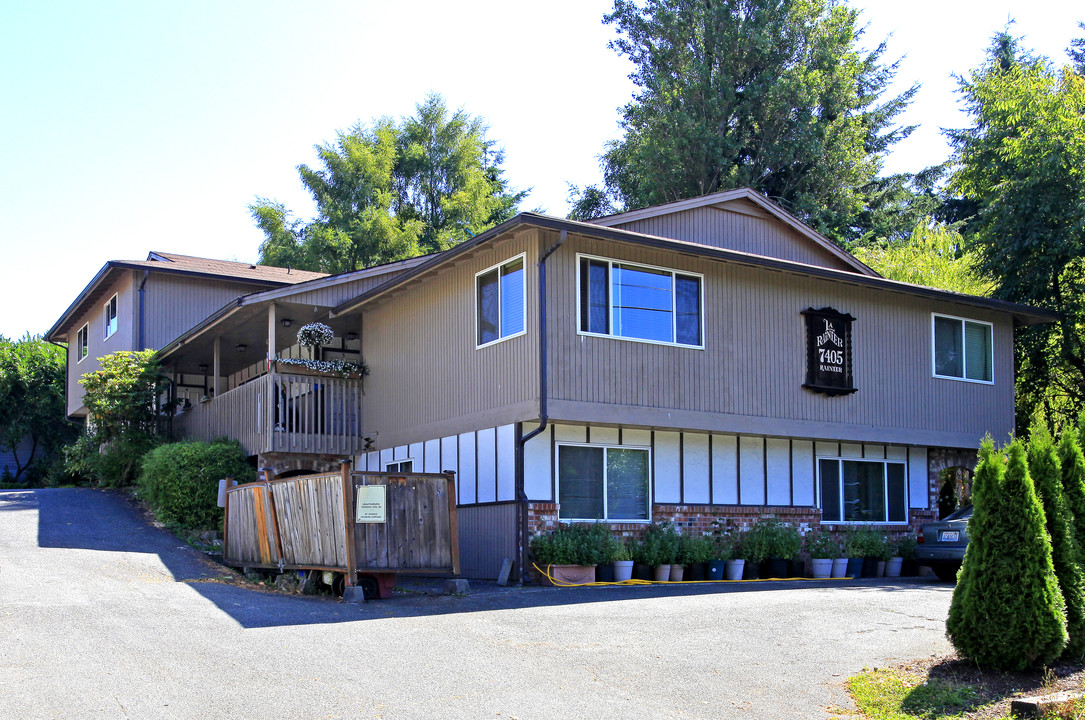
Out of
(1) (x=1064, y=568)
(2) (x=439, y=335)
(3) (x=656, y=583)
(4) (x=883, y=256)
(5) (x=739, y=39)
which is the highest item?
(5) (x=739, y=39)

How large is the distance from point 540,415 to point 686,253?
11.8ft

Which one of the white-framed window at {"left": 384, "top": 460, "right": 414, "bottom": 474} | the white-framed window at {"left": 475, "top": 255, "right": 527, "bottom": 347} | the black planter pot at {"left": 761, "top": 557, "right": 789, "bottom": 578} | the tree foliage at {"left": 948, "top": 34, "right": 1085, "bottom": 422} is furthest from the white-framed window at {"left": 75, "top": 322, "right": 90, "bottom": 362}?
the tree foliage at {"left": 948, "top": 34, "right": 1085, "bottom": 422}

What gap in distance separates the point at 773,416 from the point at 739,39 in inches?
821

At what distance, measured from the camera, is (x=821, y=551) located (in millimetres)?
17047

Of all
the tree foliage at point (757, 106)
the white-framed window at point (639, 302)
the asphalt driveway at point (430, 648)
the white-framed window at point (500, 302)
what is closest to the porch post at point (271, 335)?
the white-framed window at point (500, 302)

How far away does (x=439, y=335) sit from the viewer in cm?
1733

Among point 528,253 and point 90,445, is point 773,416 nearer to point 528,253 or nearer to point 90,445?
point 528,253

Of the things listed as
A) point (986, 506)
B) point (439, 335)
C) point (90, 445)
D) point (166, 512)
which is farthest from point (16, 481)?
point (986, 506)

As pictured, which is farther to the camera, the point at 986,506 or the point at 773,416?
the point at 773,416

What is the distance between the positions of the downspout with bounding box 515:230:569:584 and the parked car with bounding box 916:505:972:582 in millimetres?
6267

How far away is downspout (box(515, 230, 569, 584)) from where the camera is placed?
47.2 ft

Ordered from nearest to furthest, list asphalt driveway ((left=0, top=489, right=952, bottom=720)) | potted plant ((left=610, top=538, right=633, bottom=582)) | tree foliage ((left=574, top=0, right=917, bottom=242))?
asphalt driveway ((left=0, top=489, right=952, bottom=720)) → potted plant ((left=610, top=538, right=633, bottom=582)) → tree foliage ((left=574, top=0, right=917, bottom=242))

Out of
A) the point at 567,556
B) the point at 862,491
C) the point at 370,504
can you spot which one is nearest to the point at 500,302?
the point at 567,556

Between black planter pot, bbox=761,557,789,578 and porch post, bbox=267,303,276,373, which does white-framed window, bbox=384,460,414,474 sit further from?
black planter pot, bbox=761,557,789,578
